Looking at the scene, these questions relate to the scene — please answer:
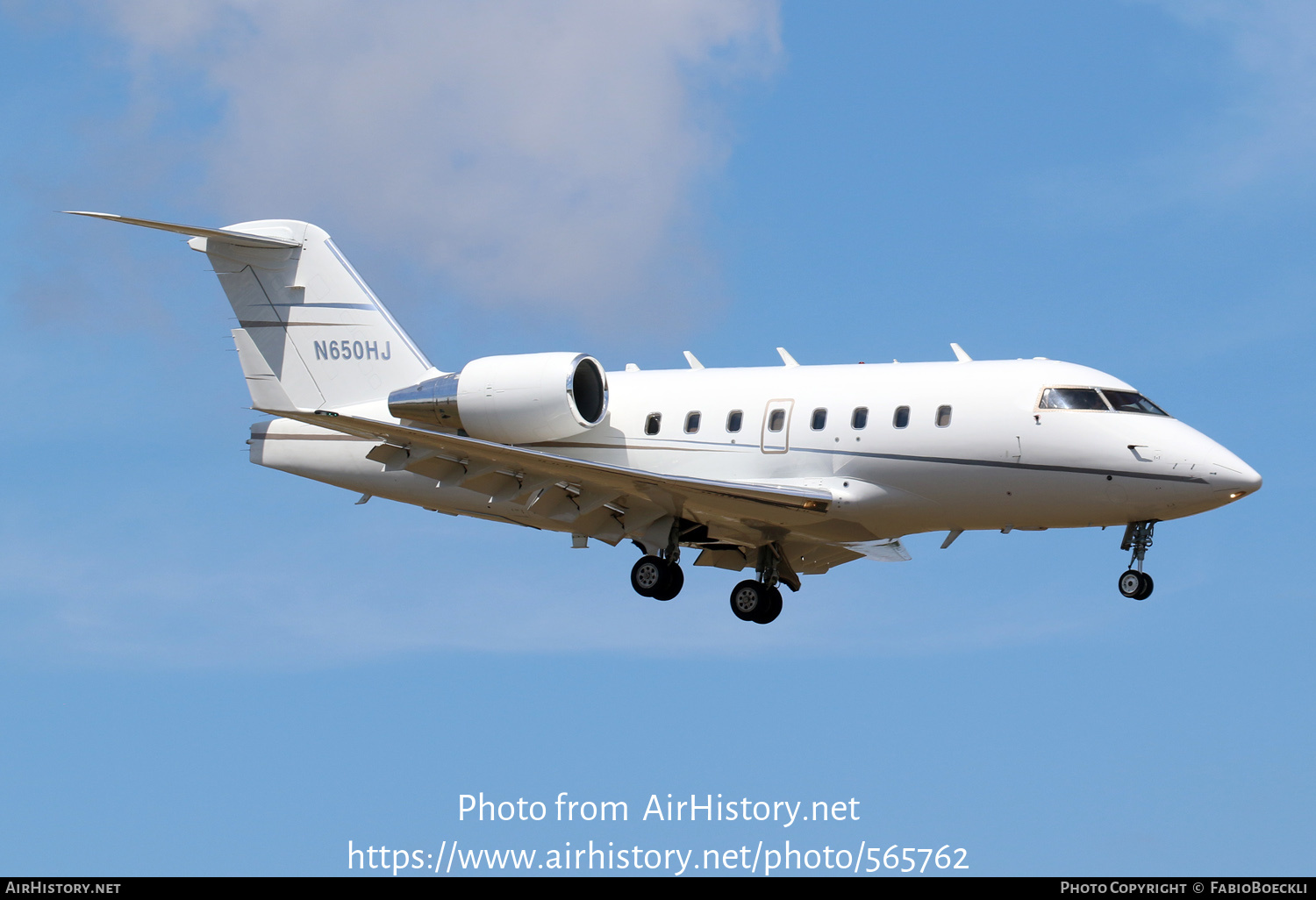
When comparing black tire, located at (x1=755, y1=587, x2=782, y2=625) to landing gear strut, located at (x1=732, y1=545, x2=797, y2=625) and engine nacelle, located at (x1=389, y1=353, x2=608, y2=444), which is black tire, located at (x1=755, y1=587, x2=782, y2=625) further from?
engine nacelle, located at (x1=389, y1=353, x2=608, y2=444)

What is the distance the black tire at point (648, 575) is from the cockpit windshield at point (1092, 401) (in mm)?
6303

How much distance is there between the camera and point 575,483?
23469 millimetres

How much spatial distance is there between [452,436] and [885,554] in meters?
8.56

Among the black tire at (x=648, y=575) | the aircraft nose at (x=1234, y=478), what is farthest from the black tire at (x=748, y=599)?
the aircraft nose at (x=1234, y=478)

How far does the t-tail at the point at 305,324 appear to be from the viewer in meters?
26.7

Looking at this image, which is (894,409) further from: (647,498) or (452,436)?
(452,436)

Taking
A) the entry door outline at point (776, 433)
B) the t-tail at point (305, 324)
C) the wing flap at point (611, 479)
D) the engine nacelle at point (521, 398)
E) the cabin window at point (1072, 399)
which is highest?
the t-tail at point (305, 324)

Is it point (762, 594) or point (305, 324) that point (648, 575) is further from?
point (305, 324)

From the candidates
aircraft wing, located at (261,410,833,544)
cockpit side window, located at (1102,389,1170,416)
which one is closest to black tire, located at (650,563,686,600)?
aircraft wing, located at (261,410,833,544)

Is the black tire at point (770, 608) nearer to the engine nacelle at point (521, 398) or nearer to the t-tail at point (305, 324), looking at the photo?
the engine nacelle at point (521, 398)

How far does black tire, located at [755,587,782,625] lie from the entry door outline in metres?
3.30

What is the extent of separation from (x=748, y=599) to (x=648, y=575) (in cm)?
225

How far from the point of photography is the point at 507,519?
25.7 meters

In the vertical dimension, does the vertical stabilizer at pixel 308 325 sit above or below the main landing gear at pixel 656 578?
above
